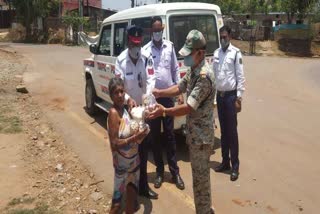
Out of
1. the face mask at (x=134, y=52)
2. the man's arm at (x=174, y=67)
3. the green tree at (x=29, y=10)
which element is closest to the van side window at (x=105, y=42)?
the man's arm at (x=174, y=67)

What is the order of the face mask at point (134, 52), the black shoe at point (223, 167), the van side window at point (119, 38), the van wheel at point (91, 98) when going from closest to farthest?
1. the face mask at point (134, 52)
2. the black shoe at point (223, 167)
3. the van side window at point (119, 38)
4. the van wheel at point (91, 98)

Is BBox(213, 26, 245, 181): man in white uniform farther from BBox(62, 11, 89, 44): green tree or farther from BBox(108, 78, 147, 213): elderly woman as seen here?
BBox(62, 11, 89, 44): green tree

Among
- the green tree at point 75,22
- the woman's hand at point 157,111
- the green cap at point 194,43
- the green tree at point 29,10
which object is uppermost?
the green tree at point 29,10

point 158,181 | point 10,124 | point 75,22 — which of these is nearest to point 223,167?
point 158,181

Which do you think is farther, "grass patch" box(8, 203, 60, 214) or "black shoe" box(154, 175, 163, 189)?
"black shoe" box(154, 175, 163, 189)

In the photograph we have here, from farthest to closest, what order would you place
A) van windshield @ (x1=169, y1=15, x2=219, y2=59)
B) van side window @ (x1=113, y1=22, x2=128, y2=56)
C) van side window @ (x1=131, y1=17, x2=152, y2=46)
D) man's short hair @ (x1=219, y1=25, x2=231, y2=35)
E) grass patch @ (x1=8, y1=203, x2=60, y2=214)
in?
van side window @ (x1=113, y1=22, x2=128, y2=56) → van side window @ (x1=131, y1=17, x2=152, y2=46) → van windshield @ (x1=169, y1=15, x2=219, y2=59) → man's short hair @ (x1=219, y1=25, x2=231, y2=35) → grass patch @ (x1=8, y1=203, x2=60, y2=214)

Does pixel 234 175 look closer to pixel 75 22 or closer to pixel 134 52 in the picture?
pixel 134 52

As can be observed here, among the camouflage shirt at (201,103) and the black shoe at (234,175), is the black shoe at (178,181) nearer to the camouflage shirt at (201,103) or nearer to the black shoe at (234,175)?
the black shoe at (234,175)

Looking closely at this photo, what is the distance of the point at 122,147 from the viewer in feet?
12.5

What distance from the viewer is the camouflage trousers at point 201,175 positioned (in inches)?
151

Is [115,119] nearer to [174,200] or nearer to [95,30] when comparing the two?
[174,200]

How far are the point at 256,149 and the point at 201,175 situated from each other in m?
3.05

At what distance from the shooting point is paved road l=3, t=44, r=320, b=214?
15.7 ft

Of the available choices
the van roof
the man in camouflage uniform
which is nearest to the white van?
the van roof
